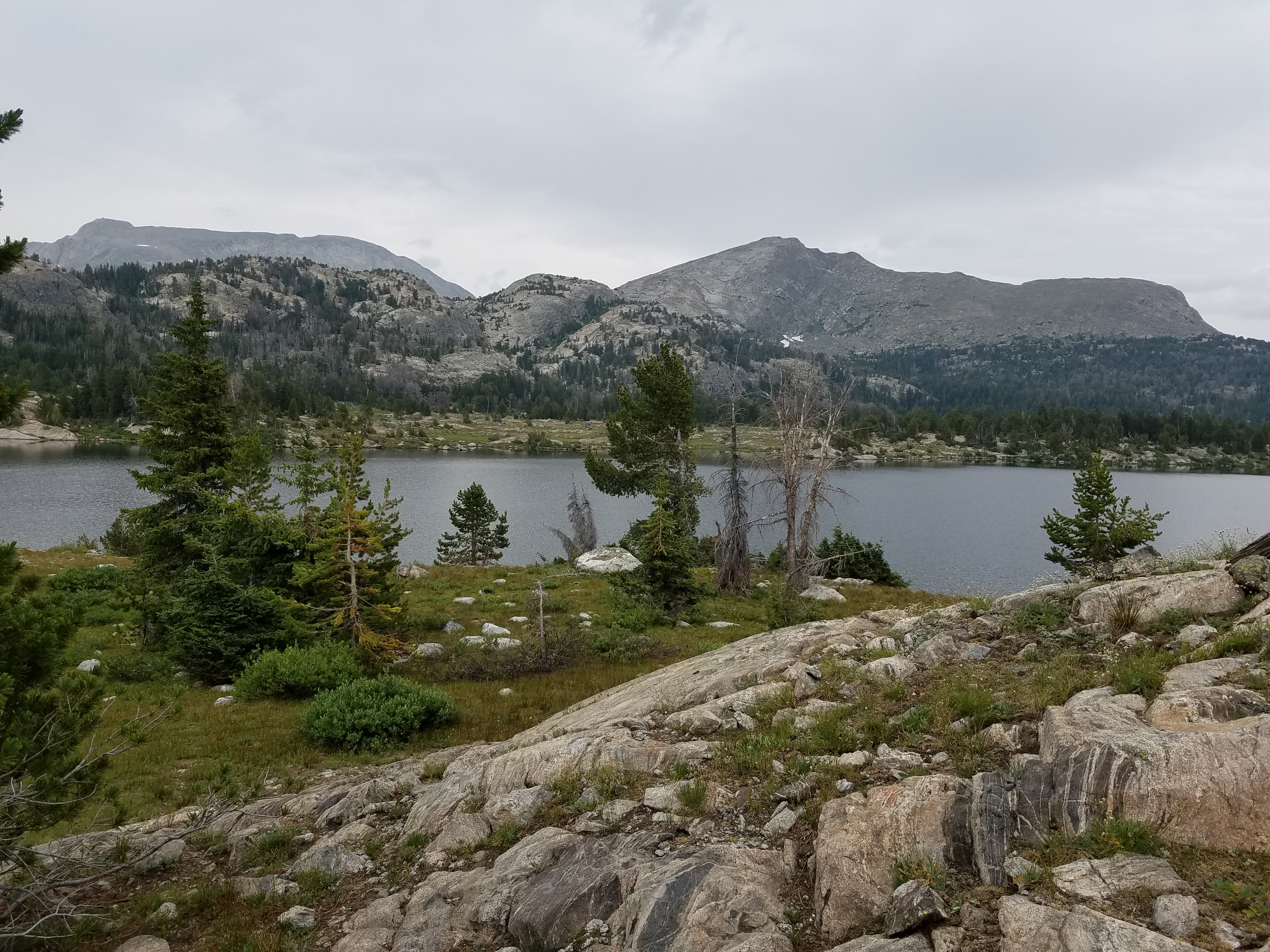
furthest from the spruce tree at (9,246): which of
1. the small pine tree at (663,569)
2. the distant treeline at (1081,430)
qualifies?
the distant treeline at (1081,430)

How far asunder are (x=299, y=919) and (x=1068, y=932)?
24.4 ft

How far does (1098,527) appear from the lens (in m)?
35.2

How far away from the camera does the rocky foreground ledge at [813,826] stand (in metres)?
5.12

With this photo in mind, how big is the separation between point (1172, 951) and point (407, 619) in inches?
898

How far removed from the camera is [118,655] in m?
19.3

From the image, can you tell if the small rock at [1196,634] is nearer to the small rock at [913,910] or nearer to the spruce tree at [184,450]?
the small rock at [913,910]

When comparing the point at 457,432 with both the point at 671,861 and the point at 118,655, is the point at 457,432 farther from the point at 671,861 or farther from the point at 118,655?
the point at 671,861

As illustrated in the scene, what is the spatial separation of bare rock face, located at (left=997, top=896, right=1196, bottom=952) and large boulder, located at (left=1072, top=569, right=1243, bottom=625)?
6857 mm

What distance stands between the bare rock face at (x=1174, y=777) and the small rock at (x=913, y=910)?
1.44 m

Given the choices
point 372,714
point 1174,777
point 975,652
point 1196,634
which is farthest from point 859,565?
point 1174,777

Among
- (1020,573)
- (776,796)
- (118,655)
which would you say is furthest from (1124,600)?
(1020,573)

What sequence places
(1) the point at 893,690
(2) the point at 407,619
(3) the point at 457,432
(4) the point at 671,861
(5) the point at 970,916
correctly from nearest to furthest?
(5) the point at 970,916 < (4) the point at 671,861 < (1) the point at 893,690 < (2) the point at 407,619 < (3) the point at 457,432

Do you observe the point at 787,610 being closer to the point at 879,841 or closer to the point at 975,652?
the point at 975,652

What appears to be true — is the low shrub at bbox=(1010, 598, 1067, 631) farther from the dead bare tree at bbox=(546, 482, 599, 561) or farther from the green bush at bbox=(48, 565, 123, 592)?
the dead bare tree at bbox=(546, 482, 599, 561)
